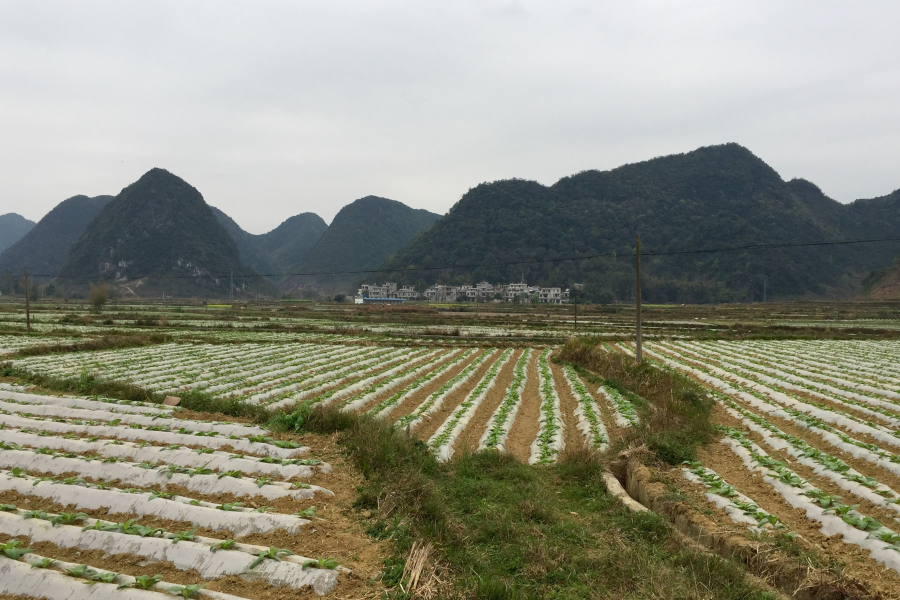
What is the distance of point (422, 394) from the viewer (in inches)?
612

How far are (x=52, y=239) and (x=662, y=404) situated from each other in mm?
214500

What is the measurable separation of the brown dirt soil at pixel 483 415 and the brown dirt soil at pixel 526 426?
0.69 meters

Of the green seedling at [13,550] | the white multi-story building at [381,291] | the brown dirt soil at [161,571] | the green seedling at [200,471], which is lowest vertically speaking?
the brown dirt soil at [161,571]

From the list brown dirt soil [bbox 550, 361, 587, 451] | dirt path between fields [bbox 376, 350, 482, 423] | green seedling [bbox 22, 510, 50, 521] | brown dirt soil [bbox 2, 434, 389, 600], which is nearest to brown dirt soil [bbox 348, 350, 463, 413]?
dirt path between fields [bbox 376, 350, 482, 423]

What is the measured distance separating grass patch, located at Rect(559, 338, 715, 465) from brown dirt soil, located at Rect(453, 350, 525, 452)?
3.08 metres

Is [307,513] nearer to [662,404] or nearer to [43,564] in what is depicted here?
[43,564]

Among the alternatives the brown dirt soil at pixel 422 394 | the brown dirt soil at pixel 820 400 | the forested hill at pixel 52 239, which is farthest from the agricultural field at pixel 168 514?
the forested hill at pixel 52 239

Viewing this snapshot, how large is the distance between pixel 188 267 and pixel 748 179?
14519cm

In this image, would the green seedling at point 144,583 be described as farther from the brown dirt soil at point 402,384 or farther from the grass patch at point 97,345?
the grass patch at point 97,345

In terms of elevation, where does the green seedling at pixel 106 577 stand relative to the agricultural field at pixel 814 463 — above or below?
above

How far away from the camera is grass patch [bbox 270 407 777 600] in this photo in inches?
195

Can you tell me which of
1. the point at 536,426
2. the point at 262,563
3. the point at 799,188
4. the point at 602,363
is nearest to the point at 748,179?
the point at 799,188

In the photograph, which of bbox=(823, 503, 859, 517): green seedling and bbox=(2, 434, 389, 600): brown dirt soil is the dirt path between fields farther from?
bbox=(823, 503, 859, 517): green seedling

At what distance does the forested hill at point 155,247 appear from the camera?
128000 mm
